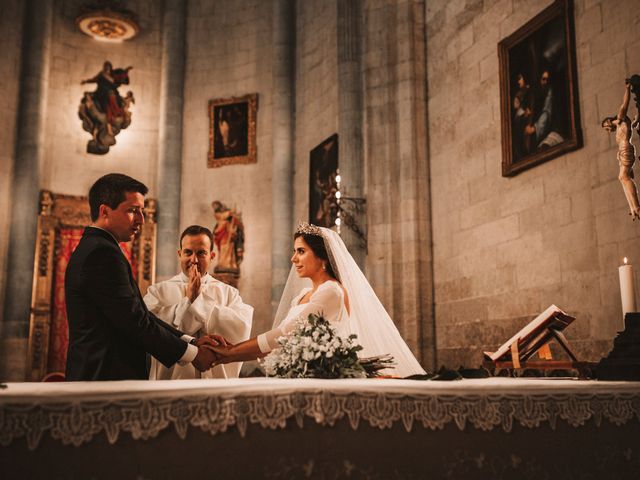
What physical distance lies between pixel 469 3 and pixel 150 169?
7.71 metres

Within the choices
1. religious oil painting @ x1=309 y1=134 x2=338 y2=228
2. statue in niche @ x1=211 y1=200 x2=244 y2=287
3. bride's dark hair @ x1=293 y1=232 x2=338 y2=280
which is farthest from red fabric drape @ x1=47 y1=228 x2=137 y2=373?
bride's dark hair @ x1=293 y1=232 x2=338 y2=280

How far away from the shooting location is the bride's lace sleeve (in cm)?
404

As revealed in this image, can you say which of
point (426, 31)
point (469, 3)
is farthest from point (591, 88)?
point (426, 31)

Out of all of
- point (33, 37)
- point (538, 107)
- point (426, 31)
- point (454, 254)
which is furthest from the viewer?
point (33, 37)

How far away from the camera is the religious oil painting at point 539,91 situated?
6438 millimetres

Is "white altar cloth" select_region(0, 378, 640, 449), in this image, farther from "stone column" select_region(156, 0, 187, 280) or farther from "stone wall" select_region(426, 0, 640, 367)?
"stone column" select_region(156, 0, 187, 280)

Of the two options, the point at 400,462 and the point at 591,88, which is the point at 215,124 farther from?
the point at 400,462

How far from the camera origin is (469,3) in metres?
8.32

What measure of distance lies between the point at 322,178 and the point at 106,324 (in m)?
8.46

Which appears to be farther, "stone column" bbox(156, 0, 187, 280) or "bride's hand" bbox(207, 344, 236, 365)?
"stone column" bbox(156, 0, 187, 280)

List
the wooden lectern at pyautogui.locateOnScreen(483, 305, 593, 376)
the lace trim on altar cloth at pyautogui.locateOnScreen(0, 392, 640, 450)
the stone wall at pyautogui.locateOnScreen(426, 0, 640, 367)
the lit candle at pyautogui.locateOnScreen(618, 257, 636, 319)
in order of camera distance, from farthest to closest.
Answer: the stone wall at pyautogui.locateOnScreen(426, 0, 640, 367)
the wooden lectern at pyautogui.locateOnScreen(483, 305, 593, 376)
the lit candle at pyautogui.locateOnScreen(618, 257, 636, 319)
the lace trim on altar cloth at pyautogui.locateOnScreen(0, 392, 640, 450)

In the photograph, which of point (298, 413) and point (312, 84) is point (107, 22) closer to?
point (312, 84)

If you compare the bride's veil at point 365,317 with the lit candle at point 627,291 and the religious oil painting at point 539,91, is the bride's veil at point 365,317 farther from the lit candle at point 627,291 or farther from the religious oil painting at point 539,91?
the religious oil painting at point 539,91

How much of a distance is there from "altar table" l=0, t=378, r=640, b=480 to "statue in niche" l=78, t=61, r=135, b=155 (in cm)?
1161
